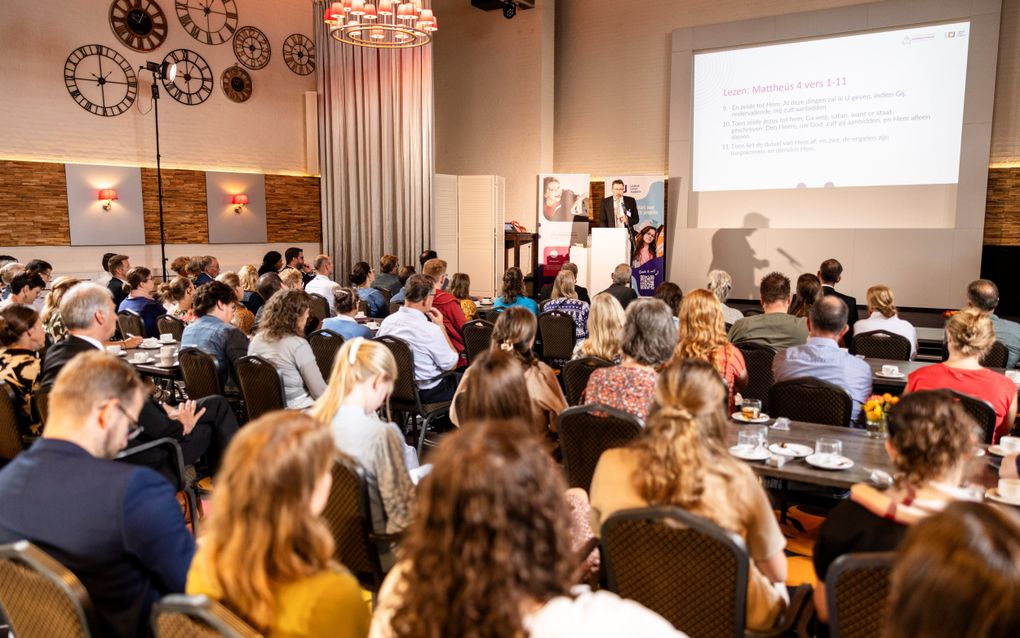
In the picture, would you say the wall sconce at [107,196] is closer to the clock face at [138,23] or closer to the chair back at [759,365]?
the clock face at [138,23]

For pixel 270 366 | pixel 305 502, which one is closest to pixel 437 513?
pixel 305 502

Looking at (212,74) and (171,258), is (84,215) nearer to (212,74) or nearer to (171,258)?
(171,258)

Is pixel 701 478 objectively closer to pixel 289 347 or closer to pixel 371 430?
pixel 371 430

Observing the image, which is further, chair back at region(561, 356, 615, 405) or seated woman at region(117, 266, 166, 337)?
seated woman at region(117, 266, 166, 337)

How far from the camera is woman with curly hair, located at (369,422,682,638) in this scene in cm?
119

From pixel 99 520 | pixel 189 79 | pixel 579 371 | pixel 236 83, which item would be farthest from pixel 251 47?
pixel 99 520

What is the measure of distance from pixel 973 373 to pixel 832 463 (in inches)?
42.4

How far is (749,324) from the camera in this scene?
16.2ft

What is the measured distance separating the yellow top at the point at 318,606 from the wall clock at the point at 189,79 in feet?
35.8

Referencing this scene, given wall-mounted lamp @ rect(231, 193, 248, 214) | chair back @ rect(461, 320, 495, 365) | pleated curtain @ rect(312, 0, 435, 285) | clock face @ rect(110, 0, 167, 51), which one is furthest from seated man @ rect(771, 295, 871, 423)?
clock face @ rect(110, 0, 167, 51)

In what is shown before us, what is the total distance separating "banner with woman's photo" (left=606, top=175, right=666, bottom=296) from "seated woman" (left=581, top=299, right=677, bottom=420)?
7.39m

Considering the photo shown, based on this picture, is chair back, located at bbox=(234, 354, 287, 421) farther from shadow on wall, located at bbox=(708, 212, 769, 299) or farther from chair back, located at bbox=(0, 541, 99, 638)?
shadow on wall, located at bbox=(708, 212, 769, 299)

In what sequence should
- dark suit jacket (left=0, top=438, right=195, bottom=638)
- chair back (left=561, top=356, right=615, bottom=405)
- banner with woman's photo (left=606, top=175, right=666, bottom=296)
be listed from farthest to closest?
1. banner with woman's photo (left=606, top=175, right=666, bottom=296)
2. chair back (left=561, top=356, right=615, bottom=405)
3. dark suit jacket (left=0, top=438, right=195, bottom=638)

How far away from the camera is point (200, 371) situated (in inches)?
179
